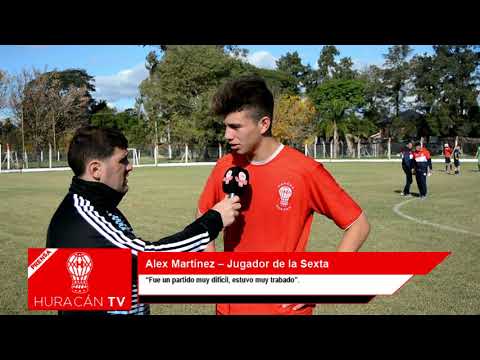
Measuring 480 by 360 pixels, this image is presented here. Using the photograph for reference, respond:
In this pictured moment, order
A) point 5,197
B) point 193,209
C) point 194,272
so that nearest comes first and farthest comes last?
1. point 194,272
2. point 193,209
3. point 5,197

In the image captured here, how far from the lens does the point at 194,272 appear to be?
11.0ft

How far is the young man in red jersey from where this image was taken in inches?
127

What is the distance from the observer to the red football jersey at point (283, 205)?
127 inches

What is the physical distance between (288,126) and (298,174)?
57994 mm

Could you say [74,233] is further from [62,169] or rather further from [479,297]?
[62,169]

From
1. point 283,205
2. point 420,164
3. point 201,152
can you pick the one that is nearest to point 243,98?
point 283,205

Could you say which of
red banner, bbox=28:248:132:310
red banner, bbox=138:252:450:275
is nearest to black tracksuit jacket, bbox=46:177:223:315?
red banner, bbox=28:248:132:310

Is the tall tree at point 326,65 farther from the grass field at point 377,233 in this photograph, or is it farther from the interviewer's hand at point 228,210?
the interviewer's hand at point 228,210

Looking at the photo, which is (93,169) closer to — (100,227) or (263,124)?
(100,227)

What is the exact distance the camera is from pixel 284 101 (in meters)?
61.8

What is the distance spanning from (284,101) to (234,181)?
59.8 meters

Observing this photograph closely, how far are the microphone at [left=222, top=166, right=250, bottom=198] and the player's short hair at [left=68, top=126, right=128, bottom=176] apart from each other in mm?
717

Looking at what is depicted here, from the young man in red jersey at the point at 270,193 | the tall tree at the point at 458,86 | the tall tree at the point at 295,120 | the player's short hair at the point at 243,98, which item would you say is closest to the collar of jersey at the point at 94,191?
the young man in red jersey at the point at 270,193
